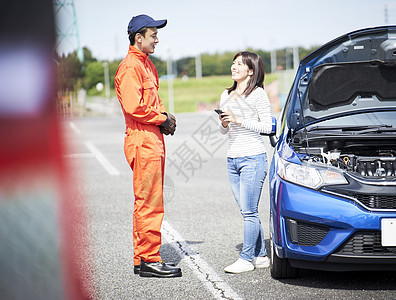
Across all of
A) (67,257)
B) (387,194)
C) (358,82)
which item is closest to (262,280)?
(387,194)

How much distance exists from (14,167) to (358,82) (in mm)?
4244

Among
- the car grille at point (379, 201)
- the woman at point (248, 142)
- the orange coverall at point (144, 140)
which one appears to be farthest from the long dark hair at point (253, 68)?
the car grille at point (379, 201)

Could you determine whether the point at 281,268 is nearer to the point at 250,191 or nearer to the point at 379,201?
the point at 250,191

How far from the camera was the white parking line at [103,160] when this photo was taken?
10.8m

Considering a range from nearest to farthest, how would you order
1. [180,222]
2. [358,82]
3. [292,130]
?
[292,130], [358,82], [180,222]

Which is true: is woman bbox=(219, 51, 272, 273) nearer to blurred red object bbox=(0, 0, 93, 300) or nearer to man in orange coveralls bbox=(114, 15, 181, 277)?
man in orange coveralls bbox=(114, 15, 181, 277)

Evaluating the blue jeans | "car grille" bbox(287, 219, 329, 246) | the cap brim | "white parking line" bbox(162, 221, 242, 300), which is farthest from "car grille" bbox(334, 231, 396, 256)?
the cap brim

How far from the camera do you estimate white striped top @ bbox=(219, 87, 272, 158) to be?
4.38 m

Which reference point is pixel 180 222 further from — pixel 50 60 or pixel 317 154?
pixel 50 60

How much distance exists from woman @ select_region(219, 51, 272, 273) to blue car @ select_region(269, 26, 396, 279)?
165 millimetres

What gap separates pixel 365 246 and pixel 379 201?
12.2 inches

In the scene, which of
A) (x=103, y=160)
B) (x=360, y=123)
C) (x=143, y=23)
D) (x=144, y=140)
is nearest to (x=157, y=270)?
(x=144, y=140)

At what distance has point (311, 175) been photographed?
3748mm

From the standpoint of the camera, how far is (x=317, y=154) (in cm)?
405
